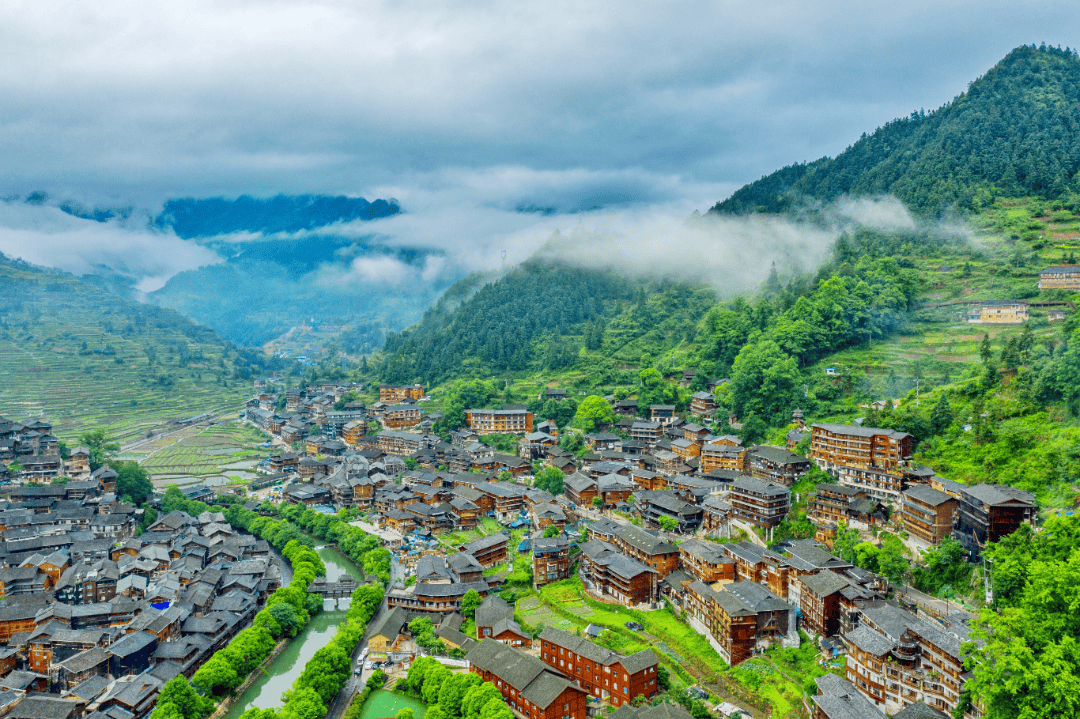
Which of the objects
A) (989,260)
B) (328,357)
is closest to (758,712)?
(989,260)

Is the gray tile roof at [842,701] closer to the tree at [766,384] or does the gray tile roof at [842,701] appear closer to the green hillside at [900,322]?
the green hillside at [900,322]

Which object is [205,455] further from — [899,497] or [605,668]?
[899,497]

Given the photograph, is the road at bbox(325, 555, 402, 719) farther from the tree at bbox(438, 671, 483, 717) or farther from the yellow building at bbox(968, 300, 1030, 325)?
the yellow building at bbox(968, 300, 1030, 325)

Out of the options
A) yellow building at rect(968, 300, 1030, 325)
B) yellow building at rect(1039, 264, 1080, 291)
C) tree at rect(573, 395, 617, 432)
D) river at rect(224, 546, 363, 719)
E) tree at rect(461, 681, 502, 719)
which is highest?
yellow building at rect(1039, 264, 1080, 291)

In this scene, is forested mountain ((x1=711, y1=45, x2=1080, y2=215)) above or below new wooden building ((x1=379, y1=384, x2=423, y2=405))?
above

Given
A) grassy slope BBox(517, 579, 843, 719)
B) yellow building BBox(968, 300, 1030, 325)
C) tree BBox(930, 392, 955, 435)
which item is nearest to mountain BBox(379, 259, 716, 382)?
yellow building BBox(968, 300, 1030, 325)

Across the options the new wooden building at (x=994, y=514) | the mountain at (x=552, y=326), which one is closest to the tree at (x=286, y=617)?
the new wooden building at (x=994, y=514)
